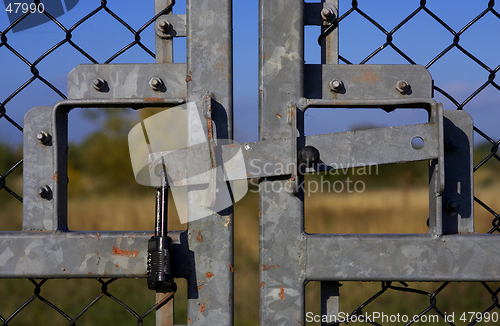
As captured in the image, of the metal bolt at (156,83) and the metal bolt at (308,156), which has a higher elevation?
the metal bolt at (156,83)

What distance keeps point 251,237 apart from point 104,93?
3.13 meters

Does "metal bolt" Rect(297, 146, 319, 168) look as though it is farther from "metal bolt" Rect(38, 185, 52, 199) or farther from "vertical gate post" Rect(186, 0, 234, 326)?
"metal bolt" Rect(38, 185, 52, 199)

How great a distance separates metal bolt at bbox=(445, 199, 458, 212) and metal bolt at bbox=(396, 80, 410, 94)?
7.8 inches

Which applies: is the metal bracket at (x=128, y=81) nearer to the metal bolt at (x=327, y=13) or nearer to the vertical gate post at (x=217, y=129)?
the vertical gate post at (x=217, y=129)

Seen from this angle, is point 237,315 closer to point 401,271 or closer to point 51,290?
point 51,290

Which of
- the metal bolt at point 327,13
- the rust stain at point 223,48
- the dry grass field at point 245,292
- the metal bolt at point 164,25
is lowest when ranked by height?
the dry grass field at point 245,292

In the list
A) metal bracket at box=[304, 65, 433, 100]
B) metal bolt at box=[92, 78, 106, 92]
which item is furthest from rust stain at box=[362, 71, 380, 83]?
metal bolt at box=[92, 78, 106, 92]

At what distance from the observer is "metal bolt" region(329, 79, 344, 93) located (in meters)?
0.60

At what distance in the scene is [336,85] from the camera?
59 centimetres

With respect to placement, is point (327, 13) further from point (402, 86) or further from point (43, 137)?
point (43, 137)

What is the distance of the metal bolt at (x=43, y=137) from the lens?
61cm

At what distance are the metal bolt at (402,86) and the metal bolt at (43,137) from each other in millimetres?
576

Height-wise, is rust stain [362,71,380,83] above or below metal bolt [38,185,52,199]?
above

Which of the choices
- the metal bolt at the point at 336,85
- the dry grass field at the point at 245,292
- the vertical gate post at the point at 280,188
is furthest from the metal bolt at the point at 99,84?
the dry grass field at the point at 245,292
